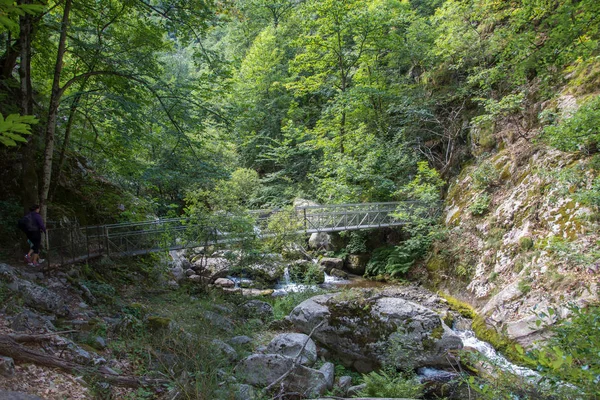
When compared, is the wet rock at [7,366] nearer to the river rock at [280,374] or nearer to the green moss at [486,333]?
the river rock at [280,374]

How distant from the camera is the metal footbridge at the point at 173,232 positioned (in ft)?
24.9

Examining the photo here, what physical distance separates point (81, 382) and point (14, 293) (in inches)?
87.1

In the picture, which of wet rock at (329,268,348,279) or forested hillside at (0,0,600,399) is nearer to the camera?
forested hillside at (0,0,600,399)

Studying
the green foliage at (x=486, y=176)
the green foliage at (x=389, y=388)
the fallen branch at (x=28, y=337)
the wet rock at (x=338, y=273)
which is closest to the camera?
the fallen branch at (x=28, y=337)

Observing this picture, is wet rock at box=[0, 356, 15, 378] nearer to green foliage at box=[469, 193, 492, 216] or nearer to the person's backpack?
the person's backpack

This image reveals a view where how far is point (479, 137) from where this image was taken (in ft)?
42.3

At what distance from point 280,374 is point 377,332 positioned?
226cm

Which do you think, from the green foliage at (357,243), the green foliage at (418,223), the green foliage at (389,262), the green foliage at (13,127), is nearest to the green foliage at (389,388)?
the green foliage at (13,127)

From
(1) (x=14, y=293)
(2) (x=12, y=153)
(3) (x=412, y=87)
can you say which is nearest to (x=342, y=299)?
(1) (x=14, y=293)

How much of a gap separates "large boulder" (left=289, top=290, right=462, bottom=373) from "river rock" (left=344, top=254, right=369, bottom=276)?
6.91m

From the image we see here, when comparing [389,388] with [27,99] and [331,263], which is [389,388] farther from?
[331,263]

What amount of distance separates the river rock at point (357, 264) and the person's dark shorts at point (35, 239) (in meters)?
10.5

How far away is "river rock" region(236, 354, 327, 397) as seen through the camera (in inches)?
201

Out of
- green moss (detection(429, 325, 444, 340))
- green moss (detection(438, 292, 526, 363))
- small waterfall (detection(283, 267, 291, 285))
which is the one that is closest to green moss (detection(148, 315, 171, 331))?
green moss (detection(429, 325, 444, 340))
